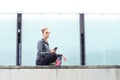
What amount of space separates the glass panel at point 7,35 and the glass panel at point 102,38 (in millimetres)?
2202

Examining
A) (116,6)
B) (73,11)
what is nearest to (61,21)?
(73,11)

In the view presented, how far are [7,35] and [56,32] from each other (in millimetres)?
1487

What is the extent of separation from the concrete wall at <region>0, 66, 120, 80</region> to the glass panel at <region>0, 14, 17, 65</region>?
0.90m

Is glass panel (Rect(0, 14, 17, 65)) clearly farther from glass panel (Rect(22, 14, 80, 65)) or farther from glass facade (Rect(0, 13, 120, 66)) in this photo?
glass panel (Rect(22, 14, 80, 65))

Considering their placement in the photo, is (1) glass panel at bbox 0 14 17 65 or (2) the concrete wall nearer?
(2) the concrete wall

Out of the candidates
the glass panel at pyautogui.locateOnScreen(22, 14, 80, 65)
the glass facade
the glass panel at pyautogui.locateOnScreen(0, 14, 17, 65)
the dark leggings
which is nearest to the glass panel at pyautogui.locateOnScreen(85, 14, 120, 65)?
the glass facade

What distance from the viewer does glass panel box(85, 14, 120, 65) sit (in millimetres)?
14445

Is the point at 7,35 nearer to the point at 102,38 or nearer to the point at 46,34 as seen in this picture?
the point at 46,34

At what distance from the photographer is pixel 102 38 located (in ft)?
48.1

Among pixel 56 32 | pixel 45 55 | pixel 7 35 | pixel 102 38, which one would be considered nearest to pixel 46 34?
pixel 56 32

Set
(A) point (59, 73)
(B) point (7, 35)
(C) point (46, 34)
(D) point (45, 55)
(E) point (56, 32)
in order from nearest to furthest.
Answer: (D) point (45, 55) → (A) point (59, 73) → (C) point (46, 34) → (B) point (7, 35) → (E) point (56, 32)

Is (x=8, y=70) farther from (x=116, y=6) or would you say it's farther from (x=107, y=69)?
(x=116, y=6)

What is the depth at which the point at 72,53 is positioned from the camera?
570 inches

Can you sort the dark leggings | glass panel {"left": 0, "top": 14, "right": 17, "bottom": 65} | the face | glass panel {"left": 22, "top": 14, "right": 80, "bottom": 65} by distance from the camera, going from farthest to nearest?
glass panel {"left": 22, "top": 14, "right": 80, "bottom": 65} → glass panel {"left": 0, "top": 14, "right": 17, "bottom": 65} → the face → the dark leggings
